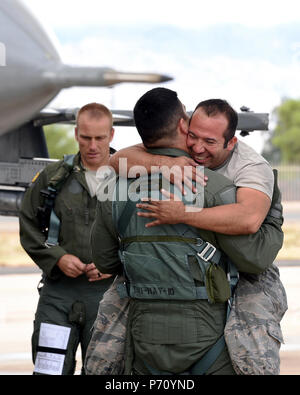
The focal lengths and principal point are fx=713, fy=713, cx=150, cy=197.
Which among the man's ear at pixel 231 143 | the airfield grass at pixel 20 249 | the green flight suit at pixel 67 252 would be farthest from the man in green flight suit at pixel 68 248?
the airfield grass at pixel 20 249

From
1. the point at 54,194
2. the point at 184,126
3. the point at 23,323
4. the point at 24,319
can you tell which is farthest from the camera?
the point at 24,319

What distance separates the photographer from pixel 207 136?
9.09ft

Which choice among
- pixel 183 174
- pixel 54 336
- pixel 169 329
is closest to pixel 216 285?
pixel 169 329

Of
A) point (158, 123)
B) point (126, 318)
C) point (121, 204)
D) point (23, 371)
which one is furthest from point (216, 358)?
point (23, 371)

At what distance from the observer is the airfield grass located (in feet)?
56.4

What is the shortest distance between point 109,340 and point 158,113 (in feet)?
3.19

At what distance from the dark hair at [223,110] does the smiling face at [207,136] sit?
1 cm

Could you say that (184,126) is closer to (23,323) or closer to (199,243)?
(199,243)

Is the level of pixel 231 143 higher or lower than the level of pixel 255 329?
higher

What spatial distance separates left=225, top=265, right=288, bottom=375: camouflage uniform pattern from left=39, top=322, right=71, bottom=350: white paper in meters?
1.48

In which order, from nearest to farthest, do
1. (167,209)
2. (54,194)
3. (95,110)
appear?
1. (167,209)
2. (54,194)
3. (95,110)

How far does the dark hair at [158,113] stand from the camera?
2.77 m

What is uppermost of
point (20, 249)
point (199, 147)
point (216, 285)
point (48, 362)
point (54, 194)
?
point (199, 147)

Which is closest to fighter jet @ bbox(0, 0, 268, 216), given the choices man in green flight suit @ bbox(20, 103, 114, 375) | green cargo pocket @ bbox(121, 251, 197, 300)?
man in green flight suit @ bbox(20, 103, 114, 375)
